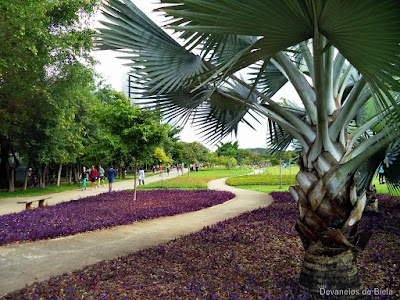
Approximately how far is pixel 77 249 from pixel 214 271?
9.76 ft

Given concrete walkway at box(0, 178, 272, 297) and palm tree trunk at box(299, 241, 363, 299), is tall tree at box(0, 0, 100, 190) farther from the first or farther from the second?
palm tree trunk at box(299, 241, 363, 299)

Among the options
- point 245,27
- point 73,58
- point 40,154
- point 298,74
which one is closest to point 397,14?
point 245,27

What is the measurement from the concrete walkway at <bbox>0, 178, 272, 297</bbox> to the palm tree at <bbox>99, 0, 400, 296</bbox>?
293 cm

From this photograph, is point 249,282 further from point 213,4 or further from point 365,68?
point 213,4

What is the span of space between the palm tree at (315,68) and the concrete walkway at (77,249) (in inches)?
115

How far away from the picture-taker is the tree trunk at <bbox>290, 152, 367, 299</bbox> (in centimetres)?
271

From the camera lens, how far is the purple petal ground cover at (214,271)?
128 inches

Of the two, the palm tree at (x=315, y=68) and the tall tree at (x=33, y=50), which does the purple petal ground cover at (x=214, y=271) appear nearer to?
the palm tree at (x=315, y=68)

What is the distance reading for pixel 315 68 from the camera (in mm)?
2221

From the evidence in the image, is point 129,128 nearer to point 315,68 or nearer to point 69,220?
point 69,220

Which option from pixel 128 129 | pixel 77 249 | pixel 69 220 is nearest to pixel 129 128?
pixel 128 129

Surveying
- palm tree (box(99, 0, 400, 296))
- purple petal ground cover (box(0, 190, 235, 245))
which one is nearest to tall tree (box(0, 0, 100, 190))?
purple petal ground cover (box(0, 190, 235, 245))

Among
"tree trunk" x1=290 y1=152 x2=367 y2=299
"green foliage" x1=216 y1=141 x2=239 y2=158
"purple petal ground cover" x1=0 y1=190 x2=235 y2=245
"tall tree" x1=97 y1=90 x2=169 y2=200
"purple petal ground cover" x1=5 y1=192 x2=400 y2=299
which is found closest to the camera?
"tree trunk" x1=290 y1=152 x2=367 y2=299

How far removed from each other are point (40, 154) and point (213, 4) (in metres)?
17.4
